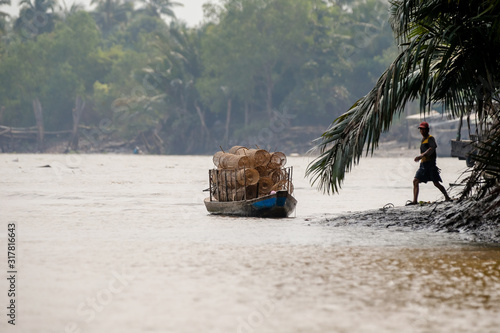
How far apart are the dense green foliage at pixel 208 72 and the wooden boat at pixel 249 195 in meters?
51.4

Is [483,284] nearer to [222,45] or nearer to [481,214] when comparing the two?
[481,214]

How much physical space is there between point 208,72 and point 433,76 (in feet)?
202

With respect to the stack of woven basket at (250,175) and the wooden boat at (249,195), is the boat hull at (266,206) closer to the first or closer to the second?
the wooden boat at (249,195)

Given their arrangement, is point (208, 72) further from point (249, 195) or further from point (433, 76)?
point (433, 76)

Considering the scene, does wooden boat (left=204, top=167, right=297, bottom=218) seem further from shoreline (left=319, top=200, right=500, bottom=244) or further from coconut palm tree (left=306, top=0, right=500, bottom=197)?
coconut palm tree (left=306, top=0, right=500, bottom=197)

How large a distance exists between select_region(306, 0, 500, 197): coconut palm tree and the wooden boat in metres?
3.45

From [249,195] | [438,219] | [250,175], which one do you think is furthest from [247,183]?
[438,219]

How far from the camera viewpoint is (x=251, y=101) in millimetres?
70562

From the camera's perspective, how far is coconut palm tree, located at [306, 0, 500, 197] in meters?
10.5

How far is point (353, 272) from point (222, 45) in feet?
205

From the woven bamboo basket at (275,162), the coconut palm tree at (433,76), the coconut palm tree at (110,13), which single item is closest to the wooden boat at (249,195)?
the woven bamboo basket at (275,162)

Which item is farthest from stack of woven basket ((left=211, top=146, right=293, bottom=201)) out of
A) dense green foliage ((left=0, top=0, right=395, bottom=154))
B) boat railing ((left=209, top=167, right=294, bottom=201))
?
dense green foliage ((left=0, top=0, right=395, bottom=154))

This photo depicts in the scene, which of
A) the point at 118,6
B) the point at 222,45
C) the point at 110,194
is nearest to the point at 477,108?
the point at 110,194

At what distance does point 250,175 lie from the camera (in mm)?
15195
